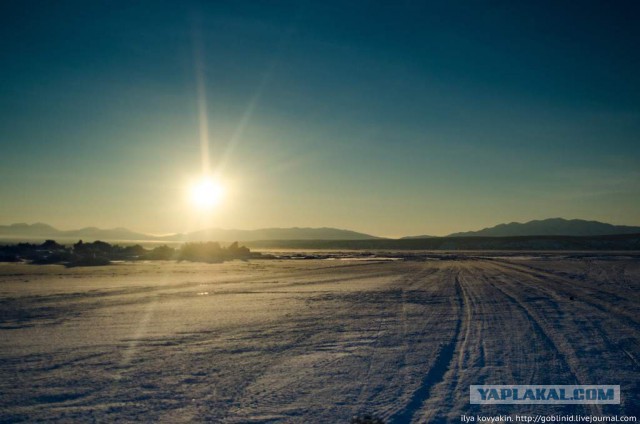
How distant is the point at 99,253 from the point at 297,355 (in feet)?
138

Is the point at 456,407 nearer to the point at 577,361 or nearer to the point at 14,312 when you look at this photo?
the point at 577,361

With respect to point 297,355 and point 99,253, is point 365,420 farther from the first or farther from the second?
point 99,253

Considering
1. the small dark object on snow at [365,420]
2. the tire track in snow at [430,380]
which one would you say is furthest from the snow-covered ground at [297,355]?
the small dark object on snow at [365,420]

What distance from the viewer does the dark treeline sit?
35.4m

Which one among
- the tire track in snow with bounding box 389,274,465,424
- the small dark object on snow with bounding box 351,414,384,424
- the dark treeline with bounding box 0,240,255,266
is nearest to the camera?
the small dark object on snow with bounding box 351,414,384,424

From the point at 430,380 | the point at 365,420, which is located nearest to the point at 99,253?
the point at 430,380

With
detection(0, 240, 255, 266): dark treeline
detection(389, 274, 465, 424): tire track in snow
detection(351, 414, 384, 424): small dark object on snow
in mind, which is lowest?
detection(389, 274, 465, 424): tire track in snow

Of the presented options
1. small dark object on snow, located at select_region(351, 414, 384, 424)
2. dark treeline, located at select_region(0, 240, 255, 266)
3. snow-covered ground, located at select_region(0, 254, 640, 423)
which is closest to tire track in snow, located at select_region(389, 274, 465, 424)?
snow-covered ground, located at select_region(0, 254, 640, 423)

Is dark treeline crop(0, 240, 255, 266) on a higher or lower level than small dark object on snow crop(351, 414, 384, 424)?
higher

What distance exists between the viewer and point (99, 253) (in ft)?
146

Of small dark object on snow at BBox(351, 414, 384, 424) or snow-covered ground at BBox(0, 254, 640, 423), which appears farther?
snow-covered ground at BBox(0, 254, 640, 423)

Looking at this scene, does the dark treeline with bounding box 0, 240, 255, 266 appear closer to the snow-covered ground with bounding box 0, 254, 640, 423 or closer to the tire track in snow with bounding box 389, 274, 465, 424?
the snow-covered ground with bounding box 0, 254, 640, 423

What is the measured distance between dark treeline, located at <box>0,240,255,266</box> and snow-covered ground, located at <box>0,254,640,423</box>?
21.9 meters

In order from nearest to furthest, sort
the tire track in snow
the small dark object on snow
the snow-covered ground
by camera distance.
A: the small dark object on snow
the tire track in snow
the snow-covered ground
